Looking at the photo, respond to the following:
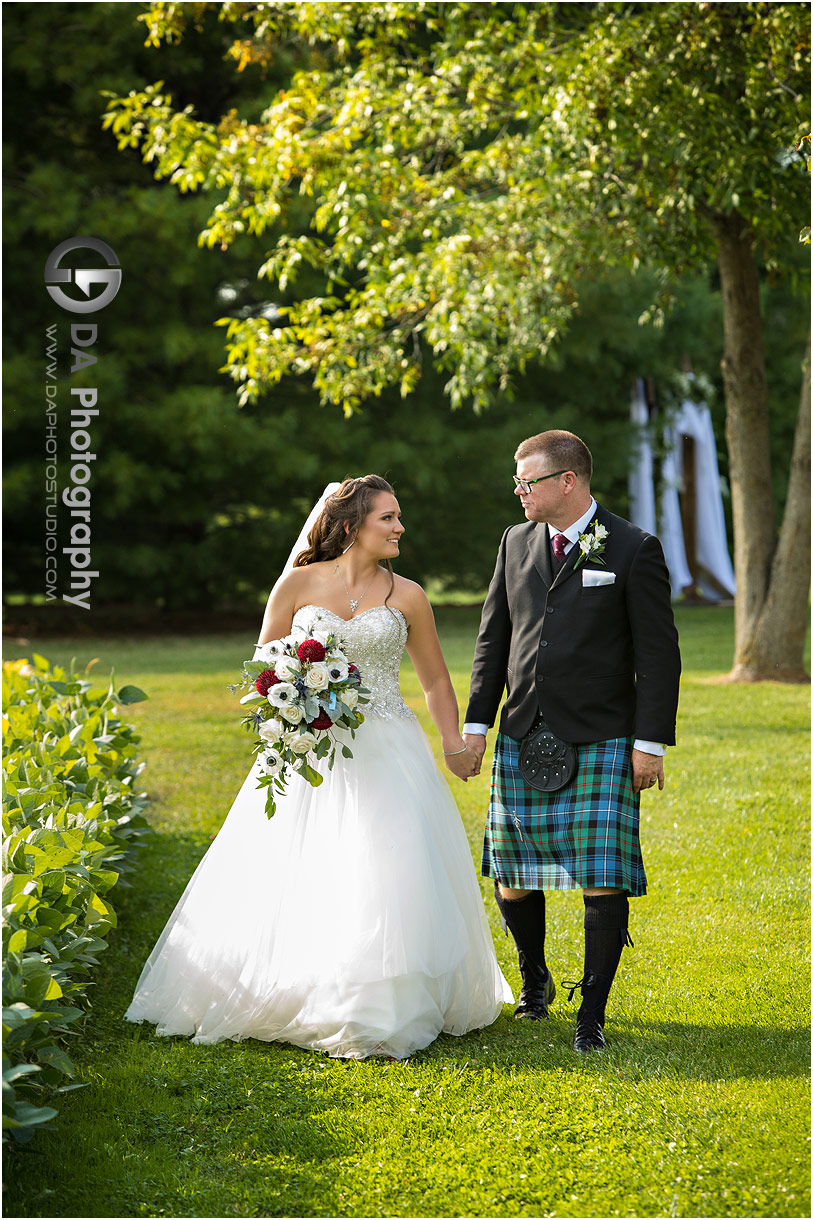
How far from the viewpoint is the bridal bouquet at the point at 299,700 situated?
3908 millimetres

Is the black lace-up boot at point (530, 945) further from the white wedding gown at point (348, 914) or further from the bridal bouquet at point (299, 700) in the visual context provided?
the bridal bouquet at point (299, 700)

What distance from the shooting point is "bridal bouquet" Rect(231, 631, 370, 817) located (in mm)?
3908

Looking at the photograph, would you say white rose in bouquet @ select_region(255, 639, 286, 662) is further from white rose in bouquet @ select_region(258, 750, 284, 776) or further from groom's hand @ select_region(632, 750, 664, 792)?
groom's hand @ select_region(632, 750, 664, 792)

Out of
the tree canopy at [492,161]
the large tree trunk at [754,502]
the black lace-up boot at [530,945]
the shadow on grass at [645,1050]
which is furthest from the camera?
the large tree trunk at [754,502]

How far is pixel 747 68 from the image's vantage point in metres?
8.80

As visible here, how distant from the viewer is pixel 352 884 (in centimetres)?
392

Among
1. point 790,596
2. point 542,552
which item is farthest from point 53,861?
point 790,596

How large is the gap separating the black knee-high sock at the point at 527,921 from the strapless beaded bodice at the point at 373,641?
29.3 inches

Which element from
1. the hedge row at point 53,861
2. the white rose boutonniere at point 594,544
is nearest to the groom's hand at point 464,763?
the white rose boutonniere at point 594,544

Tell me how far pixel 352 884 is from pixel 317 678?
68 centimetres

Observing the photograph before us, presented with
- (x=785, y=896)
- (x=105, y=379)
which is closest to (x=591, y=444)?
(x=105, y=379)

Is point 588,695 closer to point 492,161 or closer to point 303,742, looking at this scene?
point 303,742

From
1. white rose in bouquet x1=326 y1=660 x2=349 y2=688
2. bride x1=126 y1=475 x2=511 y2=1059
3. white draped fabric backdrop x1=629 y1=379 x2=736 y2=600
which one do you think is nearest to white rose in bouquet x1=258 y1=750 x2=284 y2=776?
bride x1=126 y1=475 x2=511 y2=1059

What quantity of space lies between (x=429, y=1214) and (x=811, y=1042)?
65.0 inches
